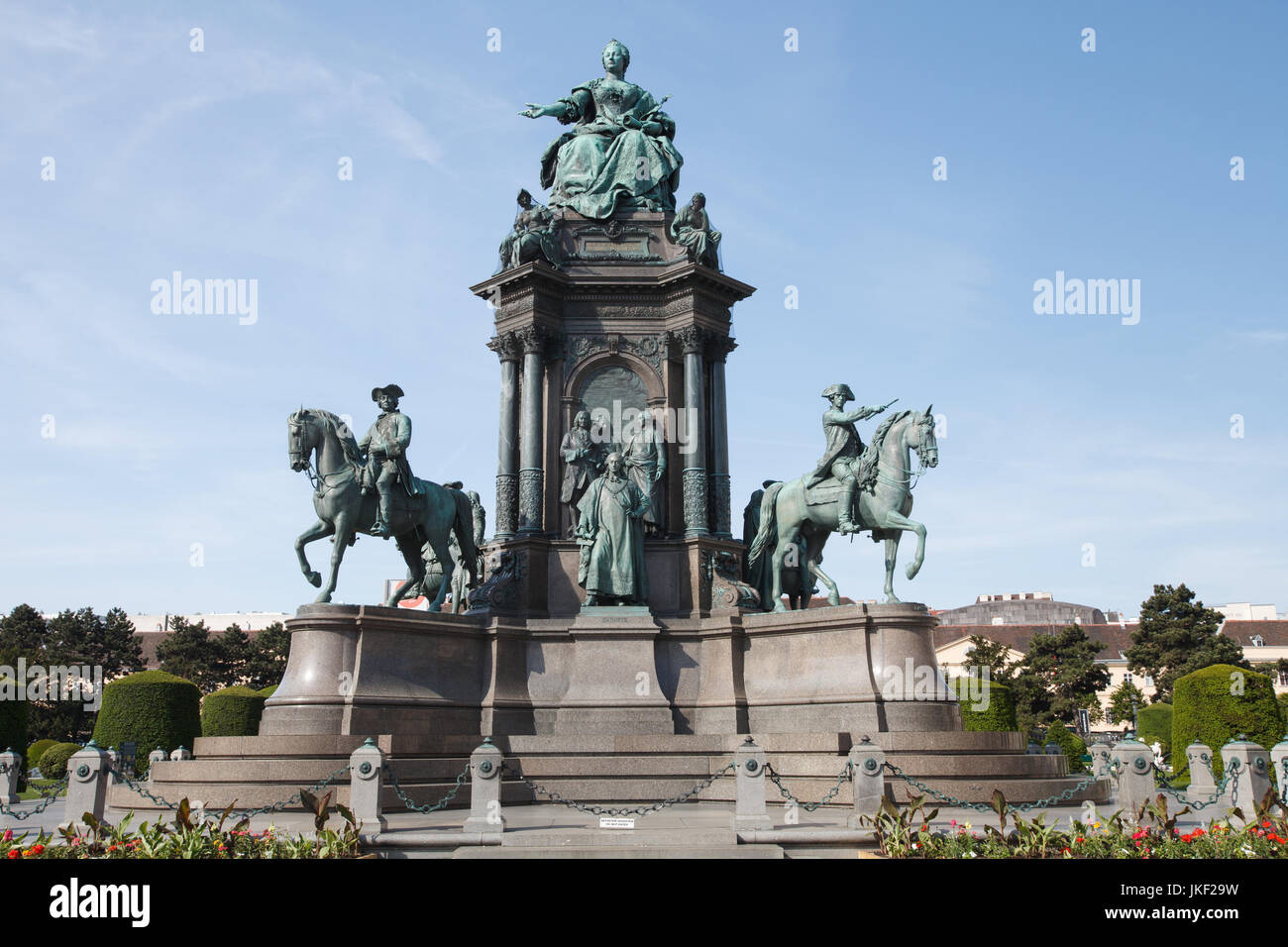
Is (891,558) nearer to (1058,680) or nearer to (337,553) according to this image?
(337,553)

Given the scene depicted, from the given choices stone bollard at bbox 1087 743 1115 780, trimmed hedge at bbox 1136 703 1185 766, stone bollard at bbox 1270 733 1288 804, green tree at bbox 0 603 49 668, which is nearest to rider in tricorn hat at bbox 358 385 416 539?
stone bollard at bbox 1087 743 1115 780

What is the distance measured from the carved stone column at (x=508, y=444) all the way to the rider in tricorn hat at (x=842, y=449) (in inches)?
255

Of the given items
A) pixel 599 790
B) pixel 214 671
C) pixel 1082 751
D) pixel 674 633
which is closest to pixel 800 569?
pixel 674 633

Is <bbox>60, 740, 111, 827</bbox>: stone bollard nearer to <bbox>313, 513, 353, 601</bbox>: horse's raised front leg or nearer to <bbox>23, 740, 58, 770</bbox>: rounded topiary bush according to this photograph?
<bbox>313, 513, 353, 601</bbox>: horse's raised front leg

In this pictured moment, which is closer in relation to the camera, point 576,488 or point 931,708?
point 931,708

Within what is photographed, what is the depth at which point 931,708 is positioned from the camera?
67.0 ft

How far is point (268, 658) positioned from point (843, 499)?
57.6m

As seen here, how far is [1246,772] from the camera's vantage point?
18172 mm

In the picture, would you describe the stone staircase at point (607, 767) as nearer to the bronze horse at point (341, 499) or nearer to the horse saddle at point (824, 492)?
the bronze horse at point (341, 499)

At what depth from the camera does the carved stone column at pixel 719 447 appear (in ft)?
81.8

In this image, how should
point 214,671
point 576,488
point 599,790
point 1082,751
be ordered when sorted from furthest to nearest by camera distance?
point 214,671, point 1082,751, point 576,488, point 599,790

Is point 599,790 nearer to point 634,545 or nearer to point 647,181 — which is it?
point 634,545
